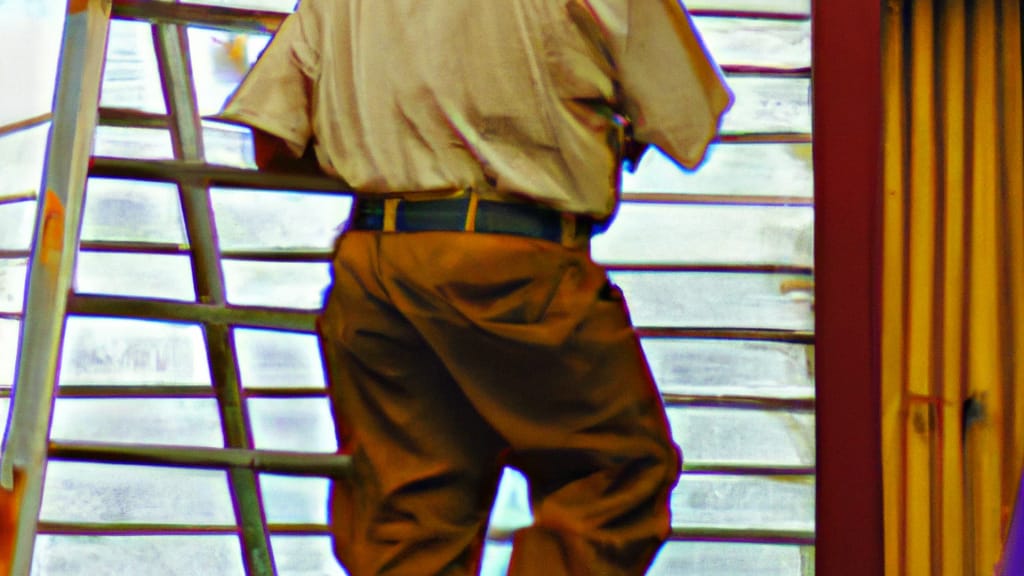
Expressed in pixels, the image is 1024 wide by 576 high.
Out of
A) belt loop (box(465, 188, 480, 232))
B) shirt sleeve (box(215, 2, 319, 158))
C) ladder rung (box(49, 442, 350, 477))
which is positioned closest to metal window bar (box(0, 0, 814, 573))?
ladder rung (box(49, 442, 350, 477))

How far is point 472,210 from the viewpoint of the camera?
1577 millimetres

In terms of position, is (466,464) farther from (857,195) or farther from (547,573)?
(857,195)

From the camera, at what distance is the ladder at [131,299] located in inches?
63.4

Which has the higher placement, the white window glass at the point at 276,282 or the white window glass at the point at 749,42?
the white window glass at the point at 749,42

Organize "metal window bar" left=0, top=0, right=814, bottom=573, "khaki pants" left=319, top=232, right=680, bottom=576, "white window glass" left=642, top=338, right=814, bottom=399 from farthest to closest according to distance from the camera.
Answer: "white window glass" left=642, top=338, right=814, bottom=399 → "metal window bar" left=0, top=0, right=814, bottom=573 → "khaki pants" left=319, top=232, right=680, bottom=576

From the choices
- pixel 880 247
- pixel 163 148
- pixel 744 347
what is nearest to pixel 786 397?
pixel 744 347

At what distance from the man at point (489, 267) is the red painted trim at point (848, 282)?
279 millimetres

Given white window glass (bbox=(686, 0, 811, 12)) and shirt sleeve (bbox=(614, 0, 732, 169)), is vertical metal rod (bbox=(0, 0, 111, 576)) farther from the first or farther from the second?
white window glass (bbox=(686, 0, 811, 12))

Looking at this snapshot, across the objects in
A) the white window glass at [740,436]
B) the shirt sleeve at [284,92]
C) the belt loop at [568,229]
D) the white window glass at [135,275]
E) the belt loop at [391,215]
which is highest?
the shirt sleeve at [284,92]

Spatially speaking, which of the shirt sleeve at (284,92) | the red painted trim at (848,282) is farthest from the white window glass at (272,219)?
the red painted trim at (848,282)

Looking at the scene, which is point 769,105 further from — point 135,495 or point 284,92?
point 135,495

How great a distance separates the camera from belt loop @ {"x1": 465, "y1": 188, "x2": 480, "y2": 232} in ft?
5.16

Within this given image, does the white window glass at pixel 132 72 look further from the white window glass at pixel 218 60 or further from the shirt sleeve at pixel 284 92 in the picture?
the shirt sleeve at pixel 284 92

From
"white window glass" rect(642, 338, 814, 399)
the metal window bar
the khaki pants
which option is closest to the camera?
the khaki pants
